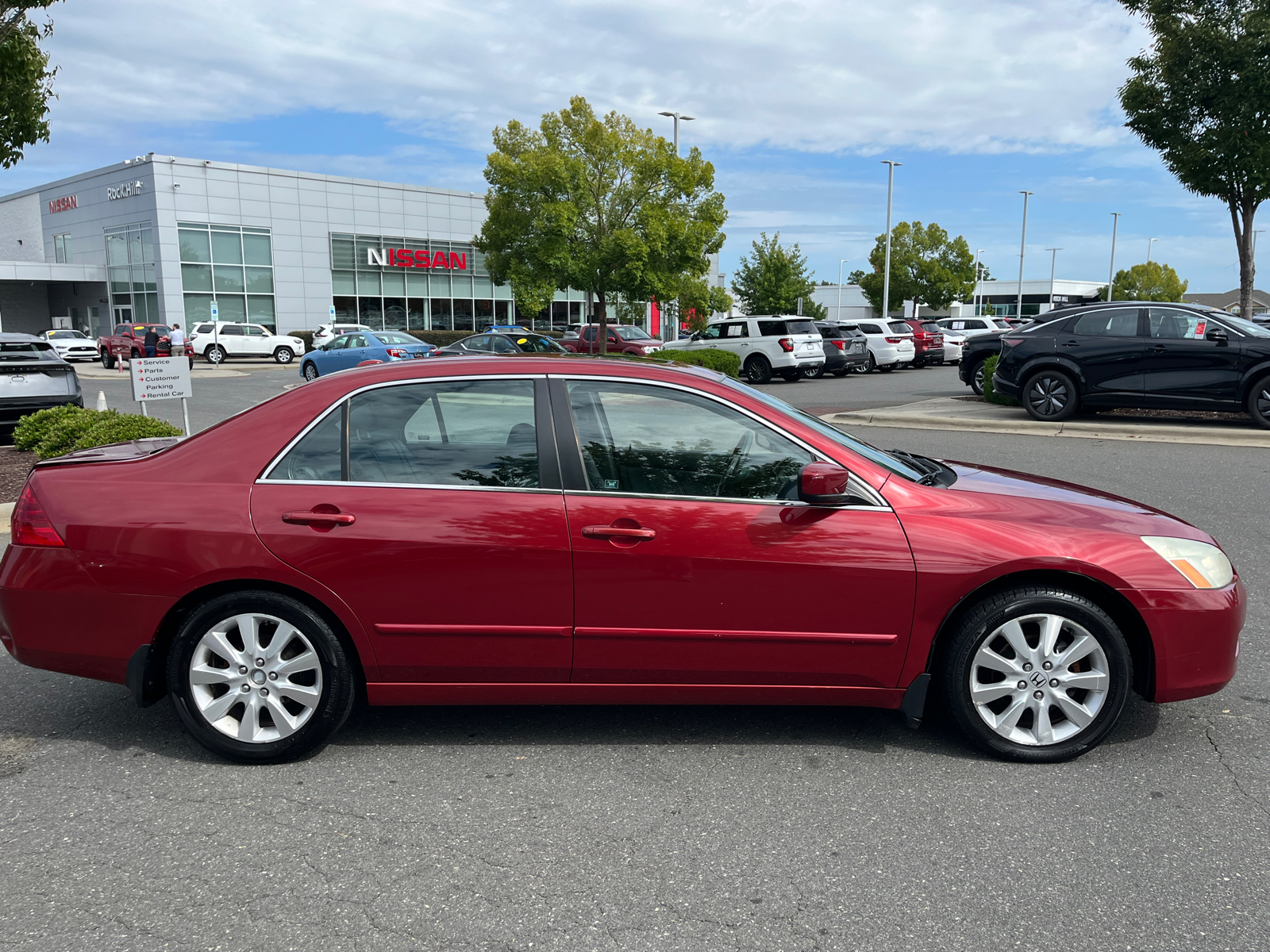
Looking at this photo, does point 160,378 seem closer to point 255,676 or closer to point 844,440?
point 255,676

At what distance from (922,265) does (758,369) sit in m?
42.4

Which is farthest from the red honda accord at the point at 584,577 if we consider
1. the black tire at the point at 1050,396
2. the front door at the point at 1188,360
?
the black tire at the point at 1050,396

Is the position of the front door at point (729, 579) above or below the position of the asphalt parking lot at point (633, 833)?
above

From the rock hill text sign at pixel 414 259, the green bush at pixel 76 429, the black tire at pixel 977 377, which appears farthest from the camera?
the rock hill text sign at pixel 414 259

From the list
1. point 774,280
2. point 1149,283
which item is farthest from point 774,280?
point 1149,283

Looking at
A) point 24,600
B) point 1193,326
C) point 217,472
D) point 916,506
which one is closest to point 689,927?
point 916,506

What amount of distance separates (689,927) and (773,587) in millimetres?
1277

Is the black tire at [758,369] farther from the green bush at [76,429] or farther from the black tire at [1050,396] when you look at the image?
the green bush at [76,429]

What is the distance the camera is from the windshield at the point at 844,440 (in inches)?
Result: 153

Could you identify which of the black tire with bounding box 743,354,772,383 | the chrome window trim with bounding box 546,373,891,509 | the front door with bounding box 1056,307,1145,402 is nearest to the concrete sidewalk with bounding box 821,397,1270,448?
the front door with bounding box 1056,307,1145,402

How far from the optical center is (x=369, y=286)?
174ft

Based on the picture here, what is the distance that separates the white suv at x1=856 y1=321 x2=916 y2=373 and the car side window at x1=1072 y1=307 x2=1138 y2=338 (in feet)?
52.6

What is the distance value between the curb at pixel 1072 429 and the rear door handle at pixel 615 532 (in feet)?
31.4

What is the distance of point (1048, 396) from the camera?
14.8 m
